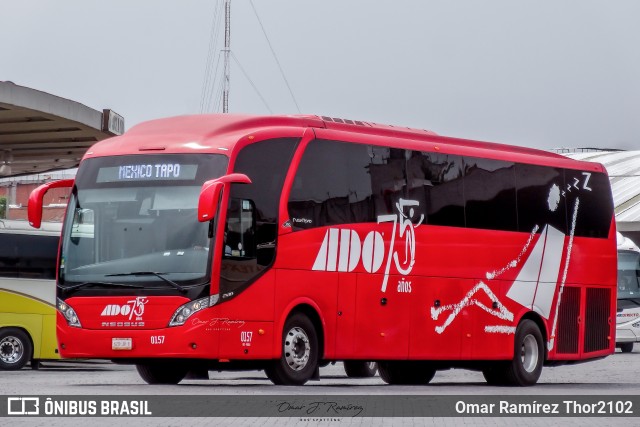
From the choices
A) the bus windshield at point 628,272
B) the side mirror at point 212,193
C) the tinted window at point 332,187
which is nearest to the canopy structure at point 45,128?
the tinted window at point 332,187

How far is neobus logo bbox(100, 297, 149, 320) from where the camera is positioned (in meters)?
18.3

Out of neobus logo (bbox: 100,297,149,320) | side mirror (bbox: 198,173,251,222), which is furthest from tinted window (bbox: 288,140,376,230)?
neobus logo (bbox: 100,297,149,320)

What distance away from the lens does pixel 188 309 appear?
18.1 m

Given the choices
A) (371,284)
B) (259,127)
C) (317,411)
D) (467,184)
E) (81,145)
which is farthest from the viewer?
(81,145)

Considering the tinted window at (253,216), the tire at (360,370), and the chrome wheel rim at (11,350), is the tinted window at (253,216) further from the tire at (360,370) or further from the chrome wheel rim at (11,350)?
the chrome wheel rim at (11,350)

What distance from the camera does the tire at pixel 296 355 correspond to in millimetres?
18984

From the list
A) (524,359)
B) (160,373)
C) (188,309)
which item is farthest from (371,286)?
(524,359)

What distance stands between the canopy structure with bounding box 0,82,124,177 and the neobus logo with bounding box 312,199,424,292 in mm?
11232

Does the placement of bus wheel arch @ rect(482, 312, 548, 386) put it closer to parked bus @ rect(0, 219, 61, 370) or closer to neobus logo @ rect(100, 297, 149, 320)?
neobus logo @ rect(100, 297, 149, 320)

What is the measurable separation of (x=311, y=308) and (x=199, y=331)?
2.14m

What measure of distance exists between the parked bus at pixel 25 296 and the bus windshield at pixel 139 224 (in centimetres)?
1104

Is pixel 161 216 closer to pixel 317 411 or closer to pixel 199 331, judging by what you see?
pixel 199 331

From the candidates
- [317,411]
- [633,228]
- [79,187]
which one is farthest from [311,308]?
[633,228]

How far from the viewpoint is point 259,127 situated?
19.3 m
